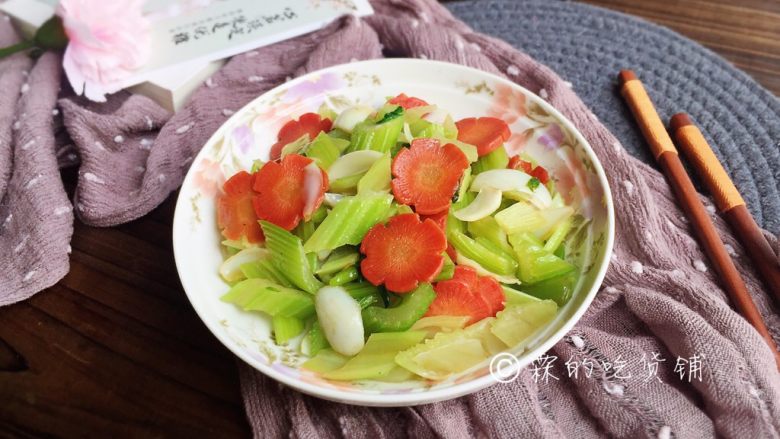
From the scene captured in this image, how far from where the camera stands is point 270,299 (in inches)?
28.9

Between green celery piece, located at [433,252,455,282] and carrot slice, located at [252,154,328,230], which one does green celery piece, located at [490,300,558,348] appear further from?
carrot slice, located at [252,154,328,230]

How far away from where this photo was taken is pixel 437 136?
2.78ft

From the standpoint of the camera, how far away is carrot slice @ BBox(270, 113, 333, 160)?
94cm

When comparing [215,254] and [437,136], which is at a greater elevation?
[437,136]

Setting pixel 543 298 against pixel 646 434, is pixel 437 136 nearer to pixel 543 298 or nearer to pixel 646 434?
pixel 543 298

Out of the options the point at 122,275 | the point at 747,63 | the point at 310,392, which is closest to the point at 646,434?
the point at 310,392

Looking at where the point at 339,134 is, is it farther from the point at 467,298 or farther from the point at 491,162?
the point at 467,298

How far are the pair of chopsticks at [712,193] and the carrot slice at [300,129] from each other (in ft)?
1.59

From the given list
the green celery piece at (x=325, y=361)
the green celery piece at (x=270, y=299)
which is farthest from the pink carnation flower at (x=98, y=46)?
the green celery piece at (x=325, y=361)

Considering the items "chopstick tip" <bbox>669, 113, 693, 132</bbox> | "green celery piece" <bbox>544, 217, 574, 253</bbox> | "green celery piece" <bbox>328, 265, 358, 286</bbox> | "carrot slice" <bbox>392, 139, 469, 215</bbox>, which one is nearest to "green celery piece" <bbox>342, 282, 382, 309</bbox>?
"green celery piece" <bbox>328, 265, 358, 286</bbox>

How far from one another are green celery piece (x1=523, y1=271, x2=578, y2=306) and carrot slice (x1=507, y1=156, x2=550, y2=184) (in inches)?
5.8

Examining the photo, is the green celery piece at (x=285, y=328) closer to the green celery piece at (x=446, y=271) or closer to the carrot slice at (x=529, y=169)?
the green celery piece at (x=446, y=271)

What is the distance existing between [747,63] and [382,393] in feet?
3.07

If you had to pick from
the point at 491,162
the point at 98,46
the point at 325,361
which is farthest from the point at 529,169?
the point at 98,46
